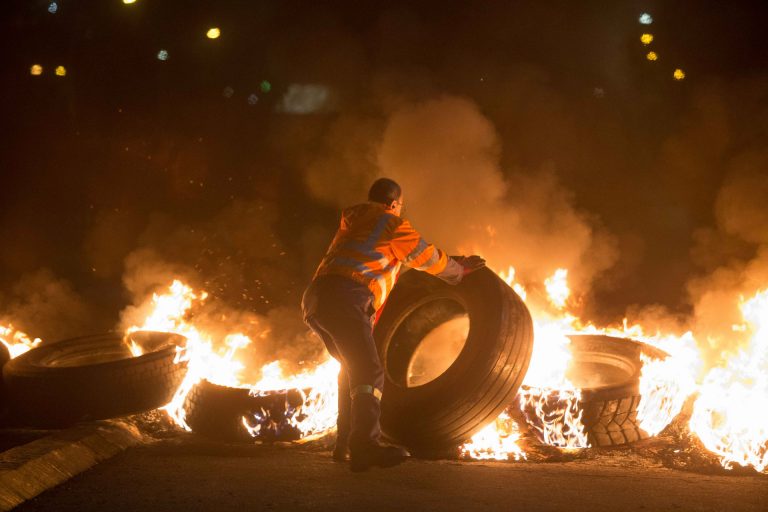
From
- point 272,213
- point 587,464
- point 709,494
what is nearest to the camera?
point 709,494

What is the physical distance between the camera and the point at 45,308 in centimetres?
930

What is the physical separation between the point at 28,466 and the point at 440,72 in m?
7.58

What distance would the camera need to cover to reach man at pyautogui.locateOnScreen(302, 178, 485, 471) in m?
4.10

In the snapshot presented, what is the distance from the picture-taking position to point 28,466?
384cm

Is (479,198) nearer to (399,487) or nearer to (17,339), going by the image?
(399,487)

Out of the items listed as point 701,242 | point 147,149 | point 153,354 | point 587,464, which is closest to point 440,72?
point 701,242

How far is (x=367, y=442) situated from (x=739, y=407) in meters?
2.91

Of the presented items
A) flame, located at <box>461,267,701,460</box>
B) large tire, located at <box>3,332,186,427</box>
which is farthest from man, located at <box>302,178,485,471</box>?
large tire, located at <box>3,332,186,427</box>

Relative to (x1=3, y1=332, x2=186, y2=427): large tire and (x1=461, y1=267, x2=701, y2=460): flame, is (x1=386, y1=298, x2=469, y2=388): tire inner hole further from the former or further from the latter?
(x1=3, y1=332, x2=186, y2=427): large tire

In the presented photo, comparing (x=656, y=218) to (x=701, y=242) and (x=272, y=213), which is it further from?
(x=272, y=213)

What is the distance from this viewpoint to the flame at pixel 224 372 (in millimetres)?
5113

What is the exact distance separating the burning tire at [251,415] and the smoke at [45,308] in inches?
182

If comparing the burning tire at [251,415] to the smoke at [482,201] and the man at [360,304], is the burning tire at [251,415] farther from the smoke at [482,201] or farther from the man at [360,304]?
the smoke at [482,201]

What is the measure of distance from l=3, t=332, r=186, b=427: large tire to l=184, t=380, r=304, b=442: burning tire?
29.2 inches
